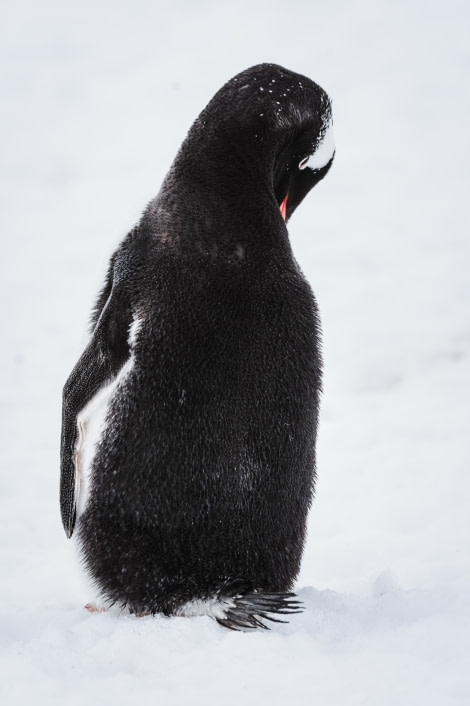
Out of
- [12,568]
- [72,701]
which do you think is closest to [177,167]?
[72,701]

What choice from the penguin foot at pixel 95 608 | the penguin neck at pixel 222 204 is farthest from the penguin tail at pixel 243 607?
the penguin neck at pixel 222 204

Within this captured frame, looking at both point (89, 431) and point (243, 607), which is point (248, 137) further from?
point (243, 607)

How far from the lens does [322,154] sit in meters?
2.45

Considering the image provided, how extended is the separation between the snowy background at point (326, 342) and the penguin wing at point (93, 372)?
0.46ft

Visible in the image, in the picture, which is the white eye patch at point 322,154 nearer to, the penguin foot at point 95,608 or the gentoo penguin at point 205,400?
the gentoo penguin at point 205,400

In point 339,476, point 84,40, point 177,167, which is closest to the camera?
point 177,167

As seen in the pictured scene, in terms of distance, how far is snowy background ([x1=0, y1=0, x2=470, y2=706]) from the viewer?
5.43 feet

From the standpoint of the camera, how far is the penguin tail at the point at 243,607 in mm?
1939

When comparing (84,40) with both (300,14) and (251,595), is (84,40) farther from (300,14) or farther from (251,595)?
(251,595)

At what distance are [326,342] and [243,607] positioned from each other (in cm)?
336

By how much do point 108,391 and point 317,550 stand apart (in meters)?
1.28

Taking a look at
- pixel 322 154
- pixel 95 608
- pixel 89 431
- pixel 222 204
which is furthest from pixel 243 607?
pixel 322 154

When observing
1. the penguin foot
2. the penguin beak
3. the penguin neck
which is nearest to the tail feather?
the penguin foot

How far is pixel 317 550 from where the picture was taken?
312 cm
